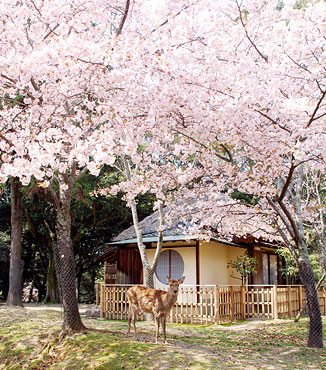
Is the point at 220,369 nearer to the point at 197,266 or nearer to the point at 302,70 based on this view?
the point at 302,70

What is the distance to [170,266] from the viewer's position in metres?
17.6

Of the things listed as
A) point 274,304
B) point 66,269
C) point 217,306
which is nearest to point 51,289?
point 217,306

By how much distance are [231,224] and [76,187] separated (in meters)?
8.01

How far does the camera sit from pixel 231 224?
1403cm

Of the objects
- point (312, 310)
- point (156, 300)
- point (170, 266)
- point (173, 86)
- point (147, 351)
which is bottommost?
point (147, 351)

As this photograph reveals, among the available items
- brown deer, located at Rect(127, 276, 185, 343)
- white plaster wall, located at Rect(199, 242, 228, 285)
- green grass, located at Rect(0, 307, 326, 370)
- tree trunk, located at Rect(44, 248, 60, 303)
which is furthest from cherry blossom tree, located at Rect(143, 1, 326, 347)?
tree trunk, located at Rect(44, 248, 60, 303)

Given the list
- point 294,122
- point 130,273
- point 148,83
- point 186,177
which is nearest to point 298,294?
point 130,273

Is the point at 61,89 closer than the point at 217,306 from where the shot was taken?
Yes

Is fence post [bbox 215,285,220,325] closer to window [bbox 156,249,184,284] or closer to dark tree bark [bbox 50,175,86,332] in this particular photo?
window [bbox 156,249,184,284]

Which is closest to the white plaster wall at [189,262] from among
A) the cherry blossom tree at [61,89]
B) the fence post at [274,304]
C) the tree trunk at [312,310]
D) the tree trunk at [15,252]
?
the fence post at [274,304]

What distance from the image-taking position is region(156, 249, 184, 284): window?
17453 millimetres

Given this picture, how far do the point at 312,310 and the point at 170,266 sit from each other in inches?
346

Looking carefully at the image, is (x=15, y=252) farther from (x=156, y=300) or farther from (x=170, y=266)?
(x=156, y=300)

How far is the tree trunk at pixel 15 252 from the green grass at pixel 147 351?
27.0 feet
